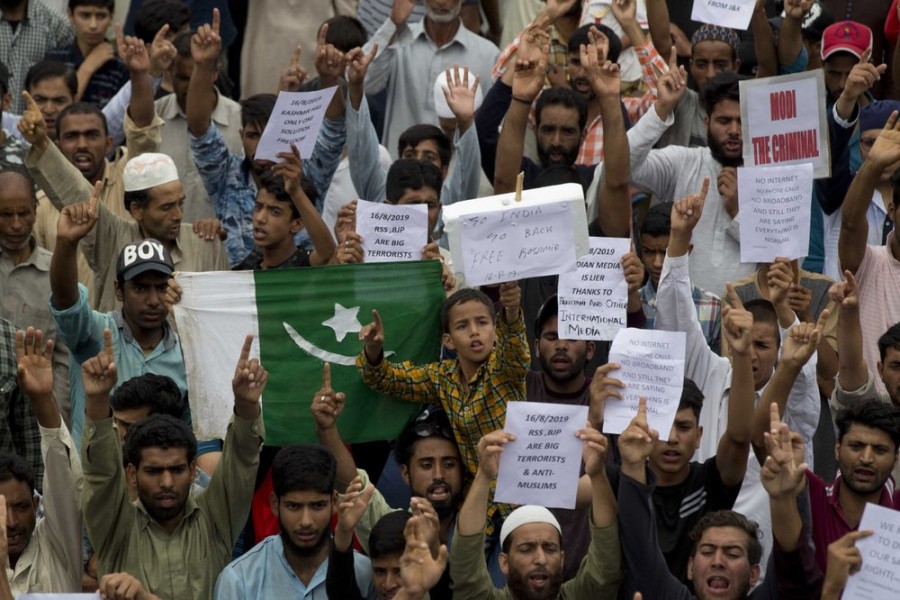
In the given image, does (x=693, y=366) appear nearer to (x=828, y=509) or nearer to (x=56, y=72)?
(x=828, y=509)

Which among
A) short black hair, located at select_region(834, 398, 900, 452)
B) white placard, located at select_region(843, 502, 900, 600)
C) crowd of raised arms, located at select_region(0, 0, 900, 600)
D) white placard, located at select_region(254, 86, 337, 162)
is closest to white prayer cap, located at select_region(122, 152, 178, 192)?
crowd of raised arms, located at select_region(0, 0, 900, 600)

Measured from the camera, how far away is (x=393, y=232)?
9859 millimetres

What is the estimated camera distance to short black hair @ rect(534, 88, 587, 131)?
1077 cm

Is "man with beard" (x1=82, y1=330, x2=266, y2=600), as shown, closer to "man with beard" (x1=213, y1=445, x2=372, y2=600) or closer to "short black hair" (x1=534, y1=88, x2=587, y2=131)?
"man with beard" (x1=213, y1=445, x2=372, y2=600)

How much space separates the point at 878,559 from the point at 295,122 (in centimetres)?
427

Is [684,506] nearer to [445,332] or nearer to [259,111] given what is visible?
[445,332]

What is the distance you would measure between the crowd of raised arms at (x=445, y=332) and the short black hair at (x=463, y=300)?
0.10ft

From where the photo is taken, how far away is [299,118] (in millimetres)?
10422

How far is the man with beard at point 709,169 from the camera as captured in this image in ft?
34.9

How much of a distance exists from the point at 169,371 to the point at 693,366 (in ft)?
8.33

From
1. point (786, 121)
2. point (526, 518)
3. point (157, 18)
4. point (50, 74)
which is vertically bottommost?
point (526, 518)

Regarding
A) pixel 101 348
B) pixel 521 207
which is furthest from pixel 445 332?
pixel 101 348

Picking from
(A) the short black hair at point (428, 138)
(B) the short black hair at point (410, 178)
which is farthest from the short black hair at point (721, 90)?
(B) the short black hair at point (410, 178)

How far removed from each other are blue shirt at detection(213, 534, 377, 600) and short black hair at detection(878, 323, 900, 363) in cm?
265
